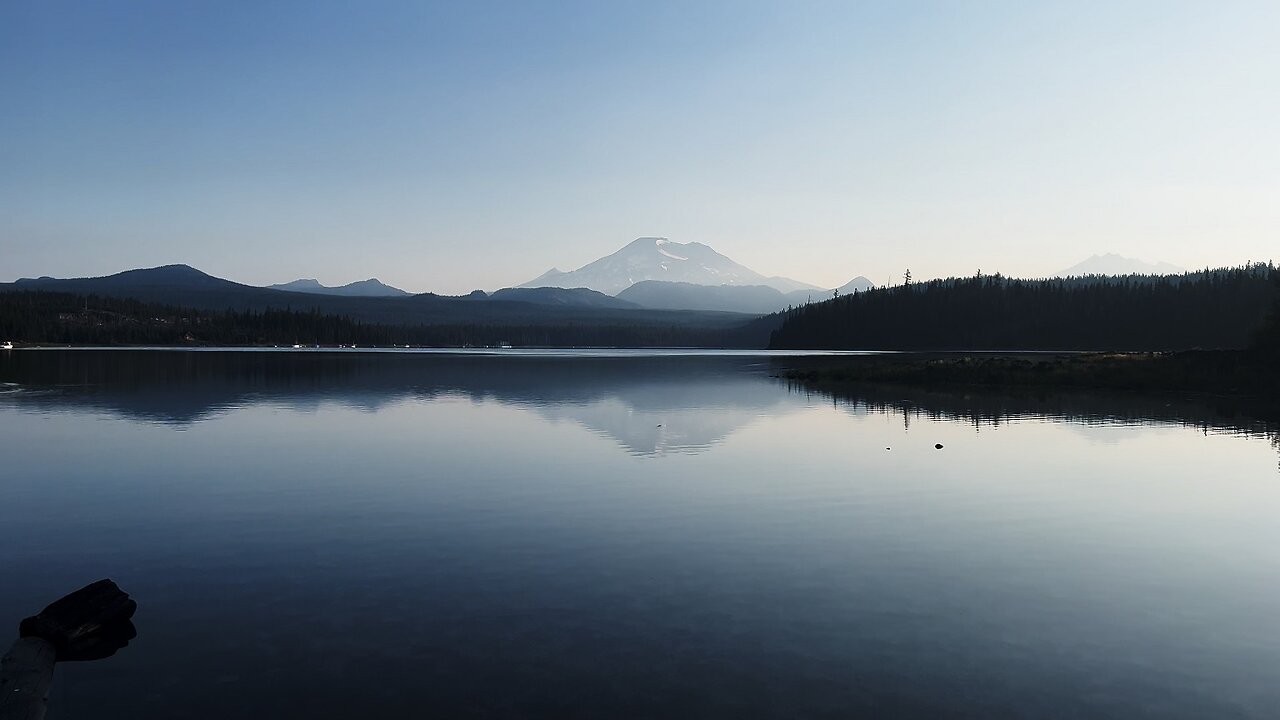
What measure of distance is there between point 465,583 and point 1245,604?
15.1m

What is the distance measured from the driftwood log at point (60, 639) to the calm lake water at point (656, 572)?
321 millimetres

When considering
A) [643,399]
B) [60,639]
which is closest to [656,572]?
[60,639]

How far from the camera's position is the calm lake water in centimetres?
1177

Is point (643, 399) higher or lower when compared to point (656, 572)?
lower

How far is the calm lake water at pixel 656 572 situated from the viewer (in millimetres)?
11766

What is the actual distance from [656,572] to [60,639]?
10.5 meters

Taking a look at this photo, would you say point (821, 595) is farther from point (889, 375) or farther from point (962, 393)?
point (889, 375)

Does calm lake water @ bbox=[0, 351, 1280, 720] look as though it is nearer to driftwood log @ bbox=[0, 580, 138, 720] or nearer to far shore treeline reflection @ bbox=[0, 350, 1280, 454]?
driftwood log @ bbox=[0, 580, 138, 720]

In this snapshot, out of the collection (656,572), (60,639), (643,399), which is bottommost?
(643,399)

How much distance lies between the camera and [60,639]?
13094mm

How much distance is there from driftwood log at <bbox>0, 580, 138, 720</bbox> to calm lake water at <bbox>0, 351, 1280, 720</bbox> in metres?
0.32

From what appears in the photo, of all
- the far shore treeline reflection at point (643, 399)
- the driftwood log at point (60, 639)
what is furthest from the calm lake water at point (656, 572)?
the far shore treeline reflection at point (643, 399)

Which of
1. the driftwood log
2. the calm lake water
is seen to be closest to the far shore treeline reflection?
the calm lake water

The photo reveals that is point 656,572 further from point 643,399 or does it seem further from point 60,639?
point 643,399
